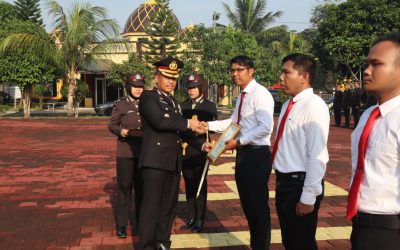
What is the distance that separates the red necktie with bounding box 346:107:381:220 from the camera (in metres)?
2.25

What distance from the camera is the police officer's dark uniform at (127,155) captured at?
498 cm

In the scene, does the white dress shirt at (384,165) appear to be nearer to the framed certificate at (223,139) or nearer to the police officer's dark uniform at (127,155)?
the framed certificate at (223,139)

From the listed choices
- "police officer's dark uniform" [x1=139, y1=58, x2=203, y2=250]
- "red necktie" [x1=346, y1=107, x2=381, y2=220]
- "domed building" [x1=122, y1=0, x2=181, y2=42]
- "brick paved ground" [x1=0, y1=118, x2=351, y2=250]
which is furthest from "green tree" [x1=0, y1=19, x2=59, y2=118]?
"red necktie" [x1=346, y1=107, x2=381, y2=220]

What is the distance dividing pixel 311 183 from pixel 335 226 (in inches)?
105

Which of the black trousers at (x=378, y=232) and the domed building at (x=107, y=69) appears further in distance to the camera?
the domed building at (x=107, y=69)

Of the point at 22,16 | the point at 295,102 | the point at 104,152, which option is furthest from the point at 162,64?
the point at 22,16

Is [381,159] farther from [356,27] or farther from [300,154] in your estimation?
[356,27]

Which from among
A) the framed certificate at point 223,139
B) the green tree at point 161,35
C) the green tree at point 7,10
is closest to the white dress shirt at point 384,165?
the framed certificate at point 223,139

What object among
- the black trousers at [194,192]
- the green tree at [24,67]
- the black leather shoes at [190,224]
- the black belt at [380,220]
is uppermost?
the green tree at [24,67]

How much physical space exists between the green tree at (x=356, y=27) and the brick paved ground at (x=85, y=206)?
14.3 metres

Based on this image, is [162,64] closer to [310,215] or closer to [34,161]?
[310,215]

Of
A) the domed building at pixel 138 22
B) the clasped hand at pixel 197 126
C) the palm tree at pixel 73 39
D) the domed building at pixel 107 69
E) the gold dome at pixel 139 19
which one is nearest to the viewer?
the clasped hand at pixel 197 126

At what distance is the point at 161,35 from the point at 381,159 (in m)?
30.8

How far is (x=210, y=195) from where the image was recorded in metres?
6.92
